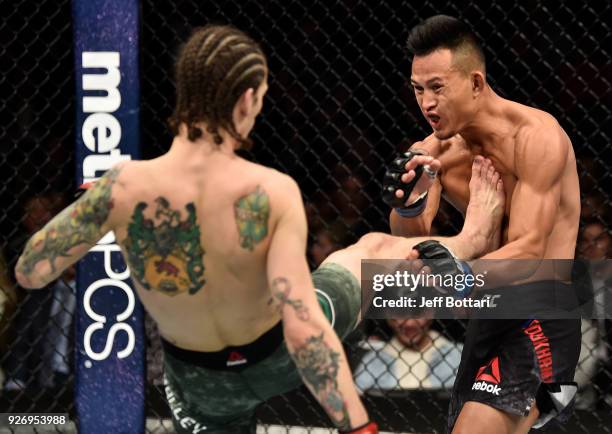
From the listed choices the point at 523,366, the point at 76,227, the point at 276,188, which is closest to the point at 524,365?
the point at 523,366

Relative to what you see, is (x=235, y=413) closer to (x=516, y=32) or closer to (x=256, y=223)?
(x=256, y=223)

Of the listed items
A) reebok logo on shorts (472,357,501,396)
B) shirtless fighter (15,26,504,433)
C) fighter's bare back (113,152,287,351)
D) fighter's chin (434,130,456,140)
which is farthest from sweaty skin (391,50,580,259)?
fighter's bare back (113,152,287,351)

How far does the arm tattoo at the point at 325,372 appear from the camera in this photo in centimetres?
212

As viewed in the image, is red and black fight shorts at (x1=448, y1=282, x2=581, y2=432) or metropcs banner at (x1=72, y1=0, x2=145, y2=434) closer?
red and black fight shorts at (x1=448, y1=282, x2=581, y2=432)

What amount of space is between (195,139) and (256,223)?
0.20m

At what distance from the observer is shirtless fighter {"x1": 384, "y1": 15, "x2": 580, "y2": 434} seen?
2.79 metres

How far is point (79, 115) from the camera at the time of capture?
3.76m

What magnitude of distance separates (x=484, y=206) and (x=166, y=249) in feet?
3.21

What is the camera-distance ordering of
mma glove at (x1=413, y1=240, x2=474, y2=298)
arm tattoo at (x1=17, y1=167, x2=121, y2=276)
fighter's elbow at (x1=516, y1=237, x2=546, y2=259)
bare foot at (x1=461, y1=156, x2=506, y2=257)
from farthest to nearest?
bare foot at (x1=461, y1=156, x2=506, y2=257) < fighter's elbow at (x1=516, y1=237, x2=546, y2=259) < mma glove at (x1=413, y1=240, x2=474, y2=298) < arm tattoo at (x1=17, y1=167, x2=121, y2=276)

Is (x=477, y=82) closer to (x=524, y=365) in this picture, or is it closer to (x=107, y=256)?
(x=524, y=365)

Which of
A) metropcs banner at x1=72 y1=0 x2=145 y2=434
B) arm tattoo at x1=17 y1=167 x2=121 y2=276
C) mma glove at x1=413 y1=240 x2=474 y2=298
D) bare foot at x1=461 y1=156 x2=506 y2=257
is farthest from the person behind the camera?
metropcs banner at x1=72 y1=0 x2=145 y2=434

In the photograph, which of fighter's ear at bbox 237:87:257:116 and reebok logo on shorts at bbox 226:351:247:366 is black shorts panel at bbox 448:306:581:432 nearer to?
reebok logo on shorts at bbox 226:351:247:366

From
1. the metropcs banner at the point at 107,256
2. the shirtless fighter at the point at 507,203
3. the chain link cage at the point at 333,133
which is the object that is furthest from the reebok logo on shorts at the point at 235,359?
the chain link cage at the point at 333,133

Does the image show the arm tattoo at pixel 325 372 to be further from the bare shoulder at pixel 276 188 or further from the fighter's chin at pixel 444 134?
the fighter's chin at pixel 444 134
